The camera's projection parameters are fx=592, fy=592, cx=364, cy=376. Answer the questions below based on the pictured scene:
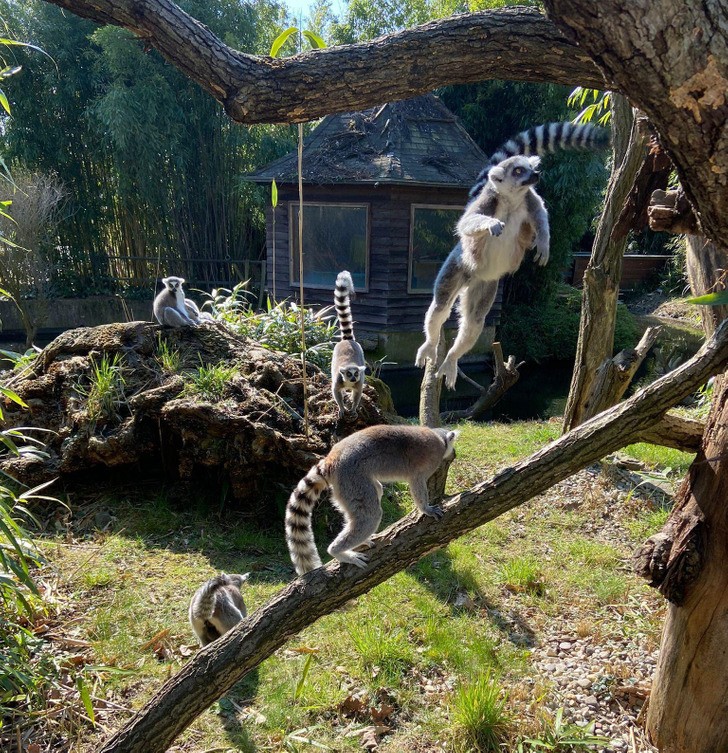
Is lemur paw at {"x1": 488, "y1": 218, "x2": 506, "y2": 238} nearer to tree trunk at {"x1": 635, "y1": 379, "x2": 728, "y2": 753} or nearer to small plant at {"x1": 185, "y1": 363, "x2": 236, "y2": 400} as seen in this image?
tree trunk at {"x1": 635, "y1": 379, "x2": 728, "y2": 753}

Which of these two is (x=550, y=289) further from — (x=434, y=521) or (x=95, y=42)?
(x=434, y=521)

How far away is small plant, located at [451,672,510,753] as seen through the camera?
3.14 metres

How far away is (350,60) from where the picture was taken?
2555 mm

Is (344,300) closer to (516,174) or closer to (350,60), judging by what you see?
(516,174)

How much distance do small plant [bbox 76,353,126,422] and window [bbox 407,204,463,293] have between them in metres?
9.30

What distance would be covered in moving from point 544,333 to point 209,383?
13.0m

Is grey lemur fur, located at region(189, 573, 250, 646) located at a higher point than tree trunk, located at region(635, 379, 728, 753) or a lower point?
lower

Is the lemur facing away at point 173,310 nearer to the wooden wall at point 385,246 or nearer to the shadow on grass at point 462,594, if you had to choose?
the shadow on grass at point 462,594

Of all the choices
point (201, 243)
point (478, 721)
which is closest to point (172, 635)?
point (478, 721)

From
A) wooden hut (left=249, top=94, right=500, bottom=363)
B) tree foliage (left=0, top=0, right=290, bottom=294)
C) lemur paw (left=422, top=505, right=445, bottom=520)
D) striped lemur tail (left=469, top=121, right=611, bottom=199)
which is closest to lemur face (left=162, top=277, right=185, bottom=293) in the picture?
striped lemur tail (left=469, top=121, right=611, bottom=199)

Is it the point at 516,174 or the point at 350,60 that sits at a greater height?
the point at 350,60

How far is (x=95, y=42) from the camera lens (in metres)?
15.3

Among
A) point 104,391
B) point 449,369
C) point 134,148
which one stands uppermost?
point 134,148

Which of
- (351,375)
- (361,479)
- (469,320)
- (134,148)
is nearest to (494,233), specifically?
(469,320)
